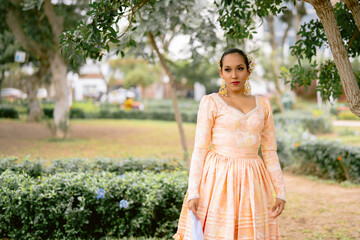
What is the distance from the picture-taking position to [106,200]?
3.98 m

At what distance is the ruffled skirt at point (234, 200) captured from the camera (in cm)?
235

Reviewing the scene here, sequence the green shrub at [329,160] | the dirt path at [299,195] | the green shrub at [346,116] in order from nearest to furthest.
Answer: the dirt path at [299,195], the green shrub at [329,160], the green shrub at [346,116]

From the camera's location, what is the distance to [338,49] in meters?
2.88

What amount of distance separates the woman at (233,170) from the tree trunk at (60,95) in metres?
10.5

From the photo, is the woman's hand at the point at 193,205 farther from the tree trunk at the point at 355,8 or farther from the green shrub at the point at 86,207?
the tree trunk at the point at 355,8

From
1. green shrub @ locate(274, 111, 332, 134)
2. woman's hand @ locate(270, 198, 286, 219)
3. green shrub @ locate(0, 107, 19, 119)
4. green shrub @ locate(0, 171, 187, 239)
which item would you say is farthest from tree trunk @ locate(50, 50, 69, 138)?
woman's hand @ locate(270, 198, 286, 219)

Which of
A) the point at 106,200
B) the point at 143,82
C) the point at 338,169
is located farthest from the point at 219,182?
the point at 143,82

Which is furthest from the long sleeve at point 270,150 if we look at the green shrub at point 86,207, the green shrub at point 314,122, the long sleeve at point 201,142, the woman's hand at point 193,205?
the green shrub at point 314,122

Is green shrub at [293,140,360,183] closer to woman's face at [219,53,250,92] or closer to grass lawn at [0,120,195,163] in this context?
grass lawn at [0,120,195,163]

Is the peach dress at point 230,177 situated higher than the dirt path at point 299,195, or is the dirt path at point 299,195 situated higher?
the peach dress at point 230,177

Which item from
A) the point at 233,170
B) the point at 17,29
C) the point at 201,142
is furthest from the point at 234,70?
the point at 17,29

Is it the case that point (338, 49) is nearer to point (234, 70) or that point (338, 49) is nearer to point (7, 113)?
point (234, 70)

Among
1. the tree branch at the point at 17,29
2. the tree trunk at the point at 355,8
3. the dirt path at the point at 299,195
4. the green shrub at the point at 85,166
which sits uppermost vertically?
the tree branch at the point at 17,29

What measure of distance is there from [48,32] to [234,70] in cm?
1127
